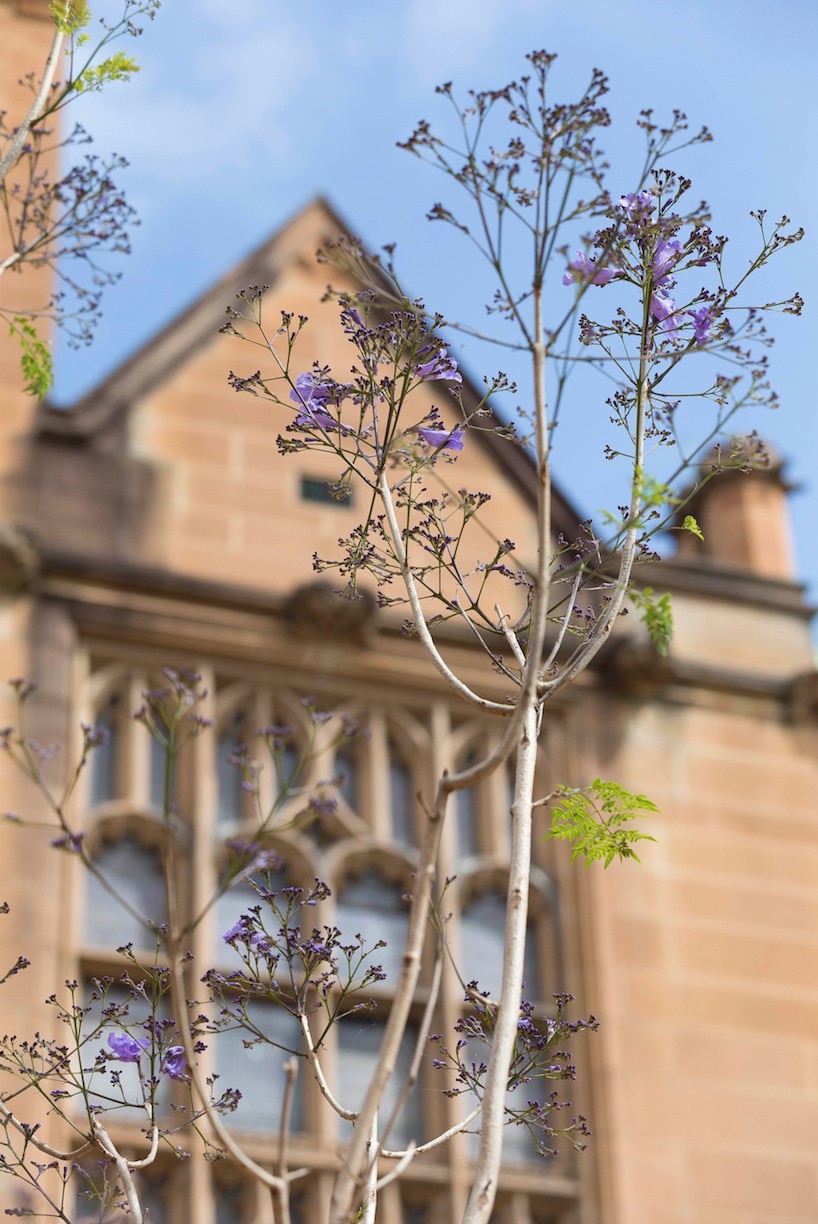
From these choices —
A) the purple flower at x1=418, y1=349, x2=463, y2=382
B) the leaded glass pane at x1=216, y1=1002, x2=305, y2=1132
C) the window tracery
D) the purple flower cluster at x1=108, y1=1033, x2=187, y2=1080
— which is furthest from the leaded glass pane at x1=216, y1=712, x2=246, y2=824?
the purple flower at x1=418, y1=349, x2=463, y2=382

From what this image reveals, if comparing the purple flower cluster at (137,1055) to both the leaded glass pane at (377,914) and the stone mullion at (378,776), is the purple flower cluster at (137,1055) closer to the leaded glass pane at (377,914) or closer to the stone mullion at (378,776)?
the leaded glass pane at (377,914)

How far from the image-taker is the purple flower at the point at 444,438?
4145 millimetres

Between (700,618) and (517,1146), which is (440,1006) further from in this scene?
(700,618)

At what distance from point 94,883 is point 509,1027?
6577 mm

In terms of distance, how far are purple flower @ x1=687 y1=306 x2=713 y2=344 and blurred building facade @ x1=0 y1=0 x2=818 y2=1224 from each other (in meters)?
5.38

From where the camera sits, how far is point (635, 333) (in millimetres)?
4250

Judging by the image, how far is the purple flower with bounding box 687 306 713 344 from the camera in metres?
4.18

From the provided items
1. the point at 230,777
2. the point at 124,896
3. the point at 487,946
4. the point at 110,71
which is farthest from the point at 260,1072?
the point at 110,71

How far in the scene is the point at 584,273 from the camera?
386cm

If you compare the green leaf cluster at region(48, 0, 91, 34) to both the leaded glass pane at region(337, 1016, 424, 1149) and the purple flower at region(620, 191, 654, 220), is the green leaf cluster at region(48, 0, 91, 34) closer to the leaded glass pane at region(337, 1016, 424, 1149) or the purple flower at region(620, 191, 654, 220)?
the purple flower at region(620, 191, 654, 220)

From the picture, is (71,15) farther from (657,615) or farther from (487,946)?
(487,946)

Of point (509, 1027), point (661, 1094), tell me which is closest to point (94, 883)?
point (661, 1094)

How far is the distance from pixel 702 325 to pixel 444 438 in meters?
0.50

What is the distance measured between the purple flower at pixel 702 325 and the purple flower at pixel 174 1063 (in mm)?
1519
